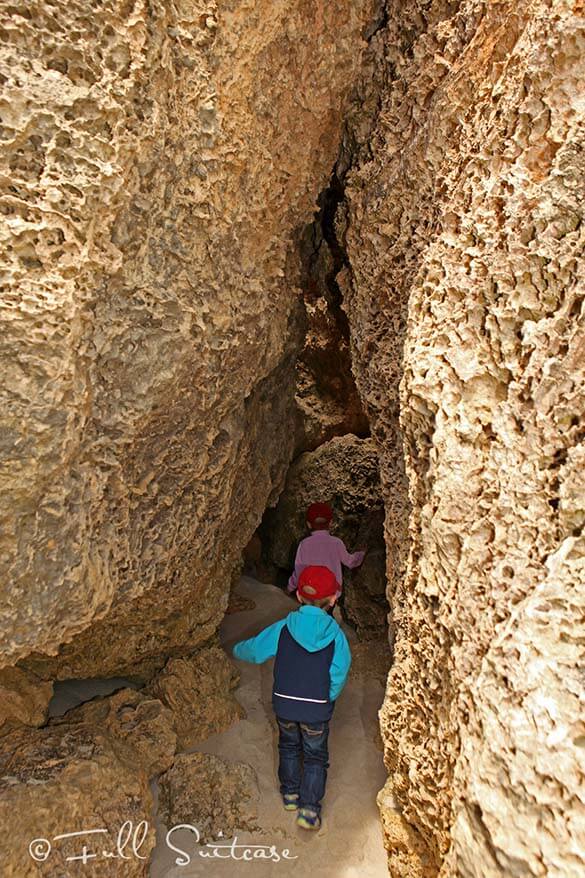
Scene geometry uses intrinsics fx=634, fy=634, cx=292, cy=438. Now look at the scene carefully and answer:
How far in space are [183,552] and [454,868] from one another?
1.56 meters

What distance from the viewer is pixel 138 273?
197cm

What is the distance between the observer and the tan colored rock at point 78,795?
213 centimetres

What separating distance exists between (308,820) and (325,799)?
0.55 ft

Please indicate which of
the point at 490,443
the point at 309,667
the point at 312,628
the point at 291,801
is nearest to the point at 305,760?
the point at 291,801

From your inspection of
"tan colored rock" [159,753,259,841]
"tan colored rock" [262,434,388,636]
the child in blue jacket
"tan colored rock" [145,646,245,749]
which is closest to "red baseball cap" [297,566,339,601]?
the child in blue jacket

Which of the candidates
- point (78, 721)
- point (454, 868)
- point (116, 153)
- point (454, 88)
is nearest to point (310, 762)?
point (78, 721)

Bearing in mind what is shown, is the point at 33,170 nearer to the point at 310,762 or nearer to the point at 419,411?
the point at 419,411

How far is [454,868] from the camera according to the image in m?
1.28

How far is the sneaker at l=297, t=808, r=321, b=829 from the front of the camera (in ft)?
8.26

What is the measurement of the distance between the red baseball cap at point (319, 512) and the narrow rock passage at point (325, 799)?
0.91 m

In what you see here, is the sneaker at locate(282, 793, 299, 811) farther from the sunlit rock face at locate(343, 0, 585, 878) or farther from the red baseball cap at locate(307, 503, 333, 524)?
the red baseball cap at locate(307, 503, 333, 524)

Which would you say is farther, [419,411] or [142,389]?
[142,389]

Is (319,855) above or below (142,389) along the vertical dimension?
below

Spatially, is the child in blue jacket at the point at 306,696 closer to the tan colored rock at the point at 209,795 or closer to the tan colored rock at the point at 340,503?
the tan colored rock at the point at 209,795
